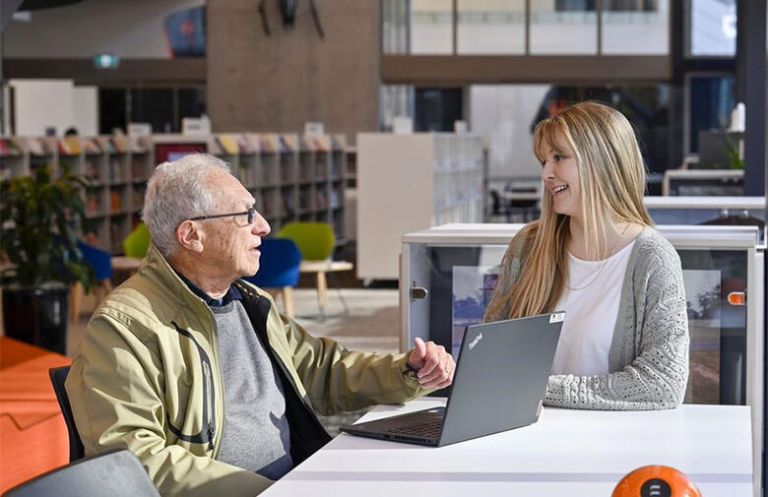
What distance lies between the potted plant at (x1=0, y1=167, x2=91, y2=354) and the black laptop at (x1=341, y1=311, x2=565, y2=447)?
5936 millimetres

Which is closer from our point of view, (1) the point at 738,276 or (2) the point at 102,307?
(2) the point at 102,307

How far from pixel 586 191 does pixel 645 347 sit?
423 millimetres

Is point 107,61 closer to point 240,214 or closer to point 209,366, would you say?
point 240,214

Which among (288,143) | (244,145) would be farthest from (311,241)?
(288,143)

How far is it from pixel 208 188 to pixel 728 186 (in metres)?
7.74

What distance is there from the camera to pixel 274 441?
3002mm

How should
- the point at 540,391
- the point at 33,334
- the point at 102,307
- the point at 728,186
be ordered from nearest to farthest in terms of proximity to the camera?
the point at 102,307 < the point at 540,391 < the point at 33,334 < the point at 728,186

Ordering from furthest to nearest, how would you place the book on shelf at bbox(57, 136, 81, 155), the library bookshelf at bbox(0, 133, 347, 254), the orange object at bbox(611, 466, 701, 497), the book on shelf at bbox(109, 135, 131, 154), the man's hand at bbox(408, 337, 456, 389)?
the book on shelf at bbox(109, 135, 131, 154), the book on shelf at bbox(57, 136, 81, 155), the library bookshelf at bbox(0, 133, 347, 254), the man's hand at bbox(408, 337, 456, 389), the orange object at bbox(611, 466, 701, 497)

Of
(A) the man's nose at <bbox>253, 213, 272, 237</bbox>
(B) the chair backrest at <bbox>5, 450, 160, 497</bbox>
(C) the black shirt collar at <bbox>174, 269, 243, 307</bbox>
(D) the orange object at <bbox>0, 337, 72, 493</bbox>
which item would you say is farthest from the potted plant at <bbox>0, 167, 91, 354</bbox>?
(B) the chair backrest at <bbox>5, 450, 160, 497</bbox>

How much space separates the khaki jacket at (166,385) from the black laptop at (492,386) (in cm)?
30

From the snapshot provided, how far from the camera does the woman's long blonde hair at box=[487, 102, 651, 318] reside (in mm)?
3322

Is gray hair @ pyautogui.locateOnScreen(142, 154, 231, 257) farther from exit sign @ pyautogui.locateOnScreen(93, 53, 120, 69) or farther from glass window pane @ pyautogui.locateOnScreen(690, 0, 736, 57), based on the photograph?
exit sign @ pyautogui.locateOnScreen(93, 53, 120, 69)

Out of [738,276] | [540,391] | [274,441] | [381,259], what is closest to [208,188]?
[274,441]

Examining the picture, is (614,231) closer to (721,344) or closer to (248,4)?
(721,344)
